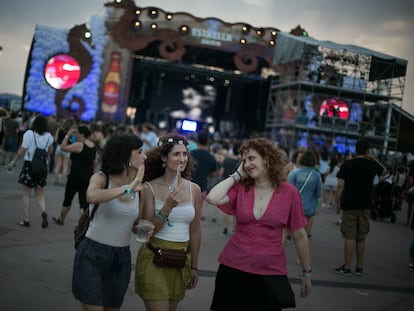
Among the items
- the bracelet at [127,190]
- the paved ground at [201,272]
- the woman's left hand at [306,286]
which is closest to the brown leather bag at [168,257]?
the bracelet at [127,190]

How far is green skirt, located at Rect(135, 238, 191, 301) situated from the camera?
326 centimetres

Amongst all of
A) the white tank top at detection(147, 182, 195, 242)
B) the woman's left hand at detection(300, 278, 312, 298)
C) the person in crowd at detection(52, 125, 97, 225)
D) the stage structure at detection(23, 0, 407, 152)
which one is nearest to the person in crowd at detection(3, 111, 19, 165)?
the person in crowd at detection(52, 125, 97, 225)

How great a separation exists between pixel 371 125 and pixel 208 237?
20014 millimetres

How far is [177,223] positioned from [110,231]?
47cm

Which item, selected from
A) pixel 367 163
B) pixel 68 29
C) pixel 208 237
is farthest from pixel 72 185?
pixel 68 29

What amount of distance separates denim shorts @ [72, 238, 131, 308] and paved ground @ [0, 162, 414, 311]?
1.55m

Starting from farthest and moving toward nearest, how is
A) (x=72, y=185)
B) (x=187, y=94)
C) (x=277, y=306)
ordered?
(x=187, y=94), (x=72, y=185), (x=277, y=306)

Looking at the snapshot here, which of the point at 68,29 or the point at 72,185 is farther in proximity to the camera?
the point at 68,29

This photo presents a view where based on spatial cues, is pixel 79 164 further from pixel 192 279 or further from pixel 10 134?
pixel 10 134

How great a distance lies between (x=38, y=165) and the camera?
770cm

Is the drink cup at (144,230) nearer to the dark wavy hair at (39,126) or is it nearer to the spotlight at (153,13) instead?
the dark wavy hair at (39,126)

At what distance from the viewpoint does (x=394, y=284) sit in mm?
7242

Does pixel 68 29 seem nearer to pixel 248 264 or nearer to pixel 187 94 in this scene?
pixel 187 94

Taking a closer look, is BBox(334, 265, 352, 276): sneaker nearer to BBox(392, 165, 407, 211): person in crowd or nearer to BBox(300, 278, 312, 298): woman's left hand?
BBox(300, 278, 312, 298): woman's left hand
